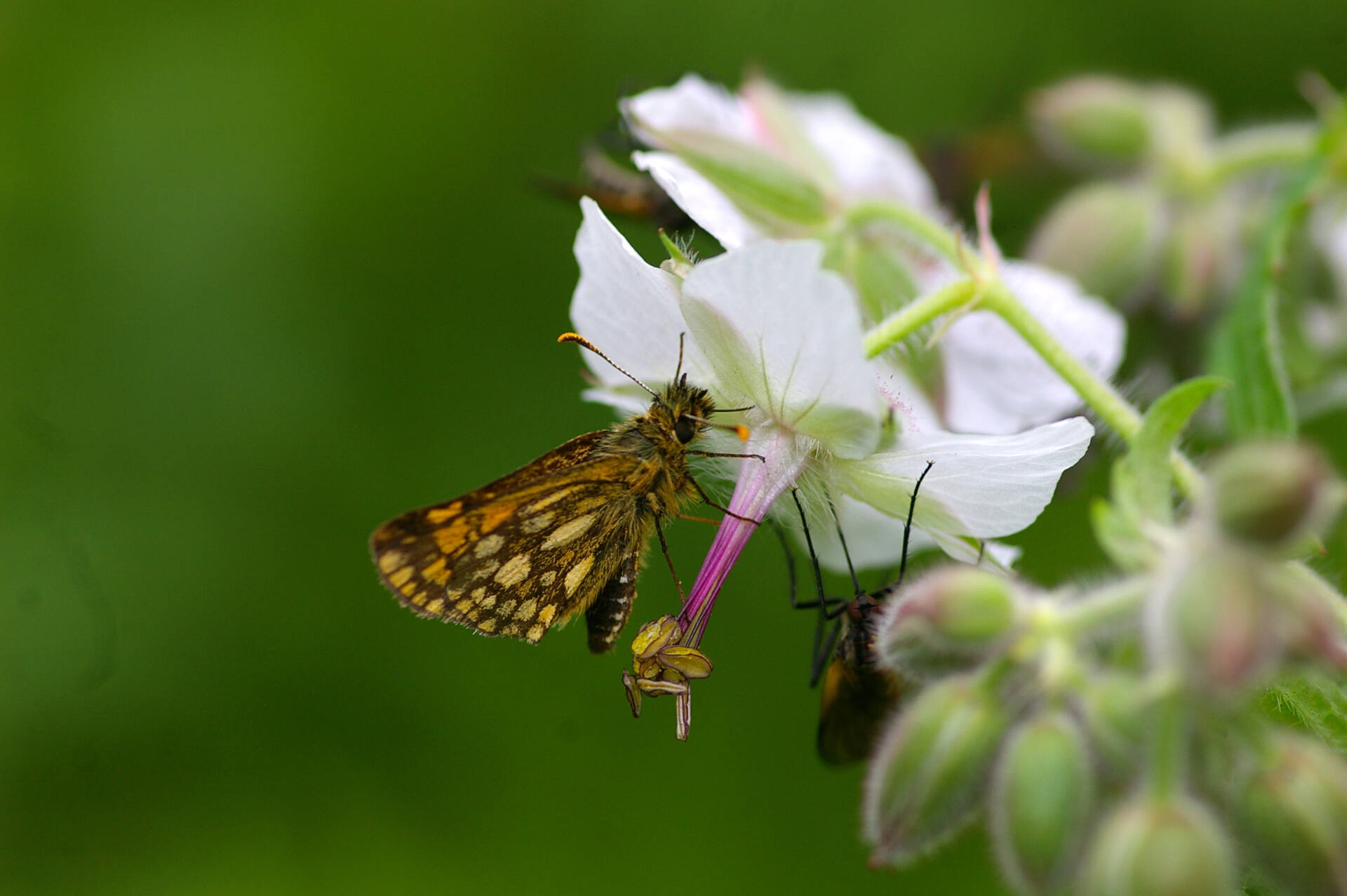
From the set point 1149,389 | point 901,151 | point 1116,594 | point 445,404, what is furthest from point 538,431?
point 1116,594

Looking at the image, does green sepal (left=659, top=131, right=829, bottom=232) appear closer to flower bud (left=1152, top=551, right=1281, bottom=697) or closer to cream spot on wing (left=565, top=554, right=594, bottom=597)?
cream spot on wing (left=565, top=554, right=594, bottom=597)

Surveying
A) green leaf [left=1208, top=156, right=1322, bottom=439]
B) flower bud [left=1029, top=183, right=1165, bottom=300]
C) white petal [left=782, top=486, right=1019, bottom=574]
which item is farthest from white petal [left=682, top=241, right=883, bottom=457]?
flower bud [left=1029, top=183, right=1165, bottom=300]

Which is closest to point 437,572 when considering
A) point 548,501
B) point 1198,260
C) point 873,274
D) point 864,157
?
point 548,501

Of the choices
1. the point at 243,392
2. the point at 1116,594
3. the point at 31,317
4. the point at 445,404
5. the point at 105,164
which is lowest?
the point at 1116,594

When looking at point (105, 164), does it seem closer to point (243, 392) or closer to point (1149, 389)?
point (243, 392)

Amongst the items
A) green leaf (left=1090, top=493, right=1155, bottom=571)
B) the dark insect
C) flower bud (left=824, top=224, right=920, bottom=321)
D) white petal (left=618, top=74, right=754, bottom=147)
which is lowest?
green leaf (left=1090, top=493, right=1155, bottom=571)
